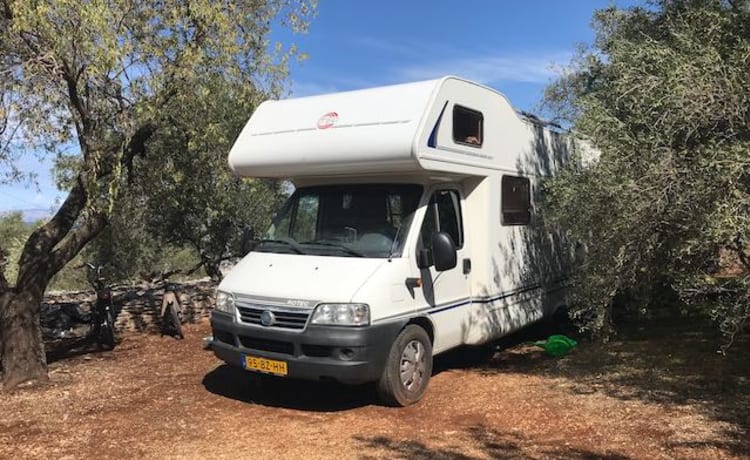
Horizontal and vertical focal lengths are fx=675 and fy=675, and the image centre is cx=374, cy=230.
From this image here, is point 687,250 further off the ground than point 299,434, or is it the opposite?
point 687,250

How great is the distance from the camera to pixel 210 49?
7953 millimetres

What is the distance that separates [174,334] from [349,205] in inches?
195

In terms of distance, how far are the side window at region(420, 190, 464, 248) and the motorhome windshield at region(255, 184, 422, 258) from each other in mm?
215

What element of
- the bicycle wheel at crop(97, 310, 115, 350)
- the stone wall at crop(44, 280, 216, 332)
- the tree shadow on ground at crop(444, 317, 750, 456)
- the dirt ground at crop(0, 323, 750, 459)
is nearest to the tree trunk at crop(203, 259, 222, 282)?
the stone wall at crop(44, 280, 216, 332)

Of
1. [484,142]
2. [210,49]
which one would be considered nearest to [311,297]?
[484,142]

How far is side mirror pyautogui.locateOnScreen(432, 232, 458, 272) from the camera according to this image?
256 inches

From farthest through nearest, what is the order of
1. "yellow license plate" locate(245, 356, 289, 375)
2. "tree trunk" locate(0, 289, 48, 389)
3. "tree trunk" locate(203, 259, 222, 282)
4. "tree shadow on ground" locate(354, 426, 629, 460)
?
"tree trunk" locate(203, 259, 222, 282) → "tree trunk" locate(0, 289, 48, 389) → "yellow license plate" locate(245, 356, 289, 375) → "tree shadow on ground" locate(354, 426, 629, 460)

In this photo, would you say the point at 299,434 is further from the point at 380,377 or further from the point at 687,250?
the point at 687,250

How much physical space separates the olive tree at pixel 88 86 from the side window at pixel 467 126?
2.90 m

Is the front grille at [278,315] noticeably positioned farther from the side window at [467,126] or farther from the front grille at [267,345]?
the side window at [467,126]

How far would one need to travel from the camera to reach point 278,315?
6.18 meters

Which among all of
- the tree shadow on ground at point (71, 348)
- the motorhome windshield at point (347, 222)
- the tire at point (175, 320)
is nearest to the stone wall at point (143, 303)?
the tree shadow on ground at point (71, 348)

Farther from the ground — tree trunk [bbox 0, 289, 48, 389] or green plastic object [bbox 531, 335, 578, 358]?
tree trunk [bbox 0, 289, 48, 389]

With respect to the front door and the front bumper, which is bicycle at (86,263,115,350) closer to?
the front bumper
